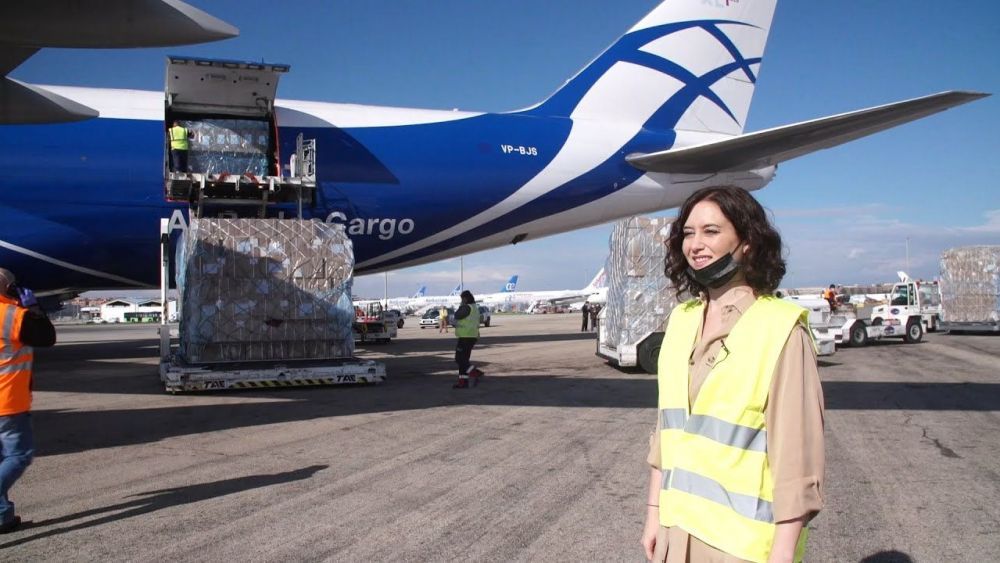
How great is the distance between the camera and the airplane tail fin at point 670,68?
60.3 ft

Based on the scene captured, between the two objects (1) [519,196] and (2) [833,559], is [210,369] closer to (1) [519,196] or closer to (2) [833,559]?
(1) [519,196]

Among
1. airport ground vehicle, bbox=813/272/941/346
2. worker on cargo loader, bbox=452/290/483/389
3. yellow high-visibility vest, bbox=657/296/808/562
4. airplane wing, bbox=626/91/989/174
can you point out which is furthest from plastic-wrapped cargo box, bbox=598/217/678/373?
yellow high-visibility vest, bbox=657/296/808/562

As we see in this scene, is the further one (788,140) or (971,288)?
(971,288)

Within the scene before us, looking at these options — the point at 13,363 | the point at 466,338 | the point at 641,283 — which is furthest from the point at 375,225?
the point at 13,363

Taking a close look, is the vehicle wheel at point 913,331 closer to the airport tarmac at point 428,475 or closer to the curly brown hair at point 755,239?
the airport tarmac at point 428,475

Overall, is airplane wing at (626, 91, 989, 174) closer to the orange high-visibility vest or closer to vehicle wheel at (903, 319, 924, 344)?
vehicle wheel at (903, 319, 924, 344)

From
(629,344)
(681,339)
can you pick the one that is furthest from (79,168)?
(681,339)

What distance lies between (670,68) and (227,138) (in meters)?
11.8

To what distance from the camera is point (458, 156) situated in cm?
1598

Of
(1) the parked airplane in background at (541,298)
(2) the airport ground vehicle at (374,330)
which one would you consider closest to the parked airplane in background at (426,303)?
(1) the parked airplane in background at (541,298)

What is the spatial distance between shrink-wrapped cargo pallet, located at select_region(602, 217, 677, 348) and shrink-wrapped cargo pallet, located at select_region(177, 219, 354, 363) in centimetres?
554

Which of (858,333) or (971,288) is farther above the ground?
(971,288)

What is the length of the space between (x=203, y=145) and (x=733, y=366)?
1425 centimetres

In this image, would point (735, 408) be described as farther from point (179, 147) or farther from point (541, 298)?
point (541, 298)
